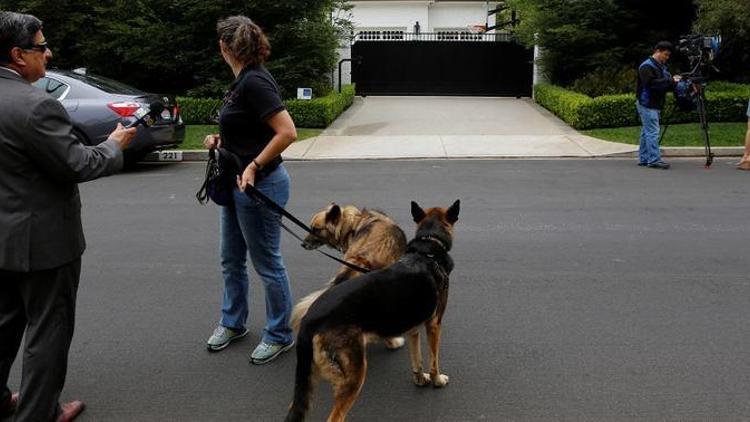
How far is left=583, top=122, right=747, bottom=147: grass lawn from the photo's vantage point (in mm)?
12188

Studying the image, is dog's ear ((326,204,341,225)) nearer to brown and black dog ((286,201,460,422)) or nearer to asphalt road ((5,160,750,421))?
brown and black dog ((286,201,460,422))

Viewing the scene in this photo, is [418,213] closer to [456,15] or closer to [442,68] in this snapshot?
[442,68]

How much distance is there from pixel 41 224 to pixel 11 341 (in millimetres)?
657

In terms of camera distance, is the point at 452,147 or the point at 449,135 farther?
the point at 449,135

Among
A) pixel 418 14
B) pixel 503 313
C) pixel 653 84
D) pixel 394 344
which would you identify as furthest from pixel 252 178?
pixel 418 14

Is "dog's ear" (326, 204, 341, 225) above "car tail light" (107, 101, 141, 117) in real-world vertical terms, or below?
below

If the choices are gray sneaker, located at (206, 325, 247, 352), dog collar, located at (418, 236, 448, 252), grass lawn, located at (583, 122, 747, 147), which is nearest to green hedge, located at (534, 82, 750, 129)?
grass lawn, located at (583, 122, 747, 147)

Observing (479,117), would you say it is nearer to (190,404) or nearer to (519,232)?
(519,232)

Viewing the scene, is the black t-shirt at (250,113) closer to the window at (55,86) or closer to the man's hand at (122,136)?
the man's hand at (122,136)

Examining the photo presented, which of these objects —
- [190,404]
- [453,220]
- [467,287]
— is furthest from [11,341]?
[467,287]

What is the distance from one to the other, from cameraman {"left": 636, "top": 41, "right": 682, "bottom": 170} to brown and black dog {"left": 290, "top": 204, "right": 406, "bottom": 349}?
7539mm

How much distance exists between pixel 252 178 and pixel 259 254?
0.52m

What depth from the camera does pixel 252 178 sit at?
3594 mm

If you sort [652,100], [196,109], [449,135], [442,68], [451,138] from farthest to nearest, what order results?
[442,68] < [196,109] < [449,135] < [451,138] < [652,100]
